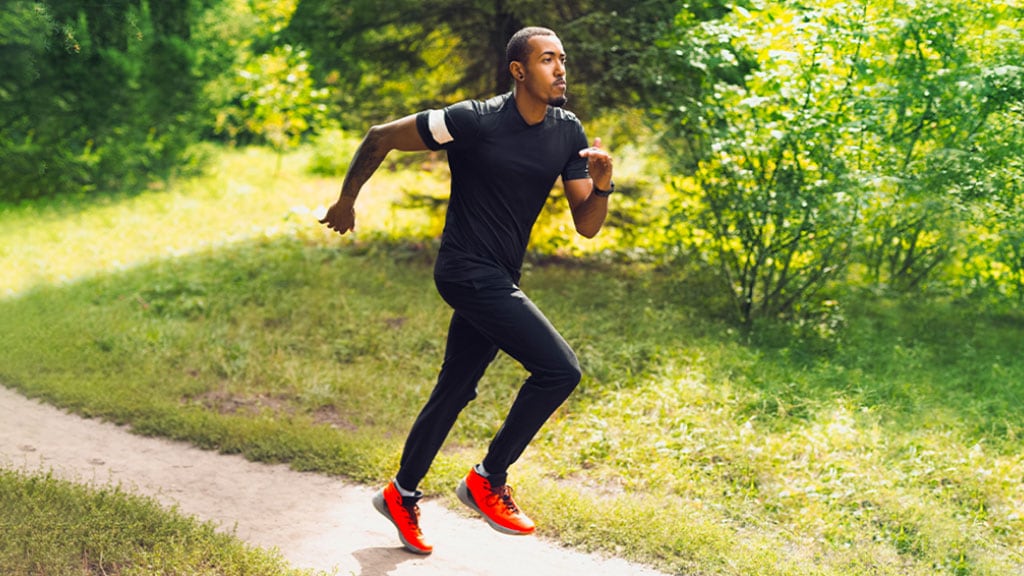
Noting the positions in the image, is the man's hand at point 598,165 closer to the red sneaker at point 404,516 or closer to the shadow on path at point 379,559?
the red sneaker at point 404,516

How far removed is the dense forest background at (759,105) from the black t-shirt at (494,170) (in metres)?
2.01

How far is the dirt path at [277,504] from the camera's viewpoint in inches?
172

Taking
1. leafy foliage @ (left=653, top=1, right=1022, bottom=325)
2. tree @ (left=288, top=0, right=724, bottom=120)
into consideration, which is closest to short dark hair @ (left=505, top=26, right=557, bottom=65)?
leafy foliage @ (left=653, top=1, right=1022, bottom=325)

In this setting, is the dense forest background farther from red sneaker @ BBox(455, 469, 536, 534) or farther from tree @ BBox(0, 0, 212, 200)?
red sneaker @ BBox(455, 469, 536, 534)

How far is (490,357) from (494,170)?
0.92 m

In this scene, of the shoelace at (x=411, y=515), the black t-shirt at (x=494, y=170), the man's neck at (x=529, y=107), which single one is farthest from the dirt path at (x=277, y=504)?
the man's neck at (x=529, y=107)

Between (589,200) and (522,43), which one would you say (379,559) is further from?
(522,43)

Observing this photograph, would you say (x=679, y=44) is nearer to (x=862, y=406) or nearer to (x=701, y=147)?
(x=701, y=147)

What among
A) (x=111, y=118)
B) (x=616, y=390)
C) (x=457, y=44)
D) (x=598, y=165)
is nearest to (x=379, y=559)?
(x=598, y=165)

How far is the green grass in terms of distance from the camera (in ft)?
13.0

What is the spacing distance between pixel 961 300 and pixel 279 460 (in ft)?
21.0

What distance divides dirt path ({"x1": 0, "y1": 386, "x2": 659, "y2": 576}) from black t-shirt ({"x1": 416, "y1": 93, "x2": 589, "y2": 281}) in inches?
54.2

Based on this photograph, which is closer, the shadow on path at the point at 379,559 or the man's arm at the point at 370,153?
the man's arm at the point at 370,153

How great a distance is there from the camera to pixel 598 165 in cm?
385
